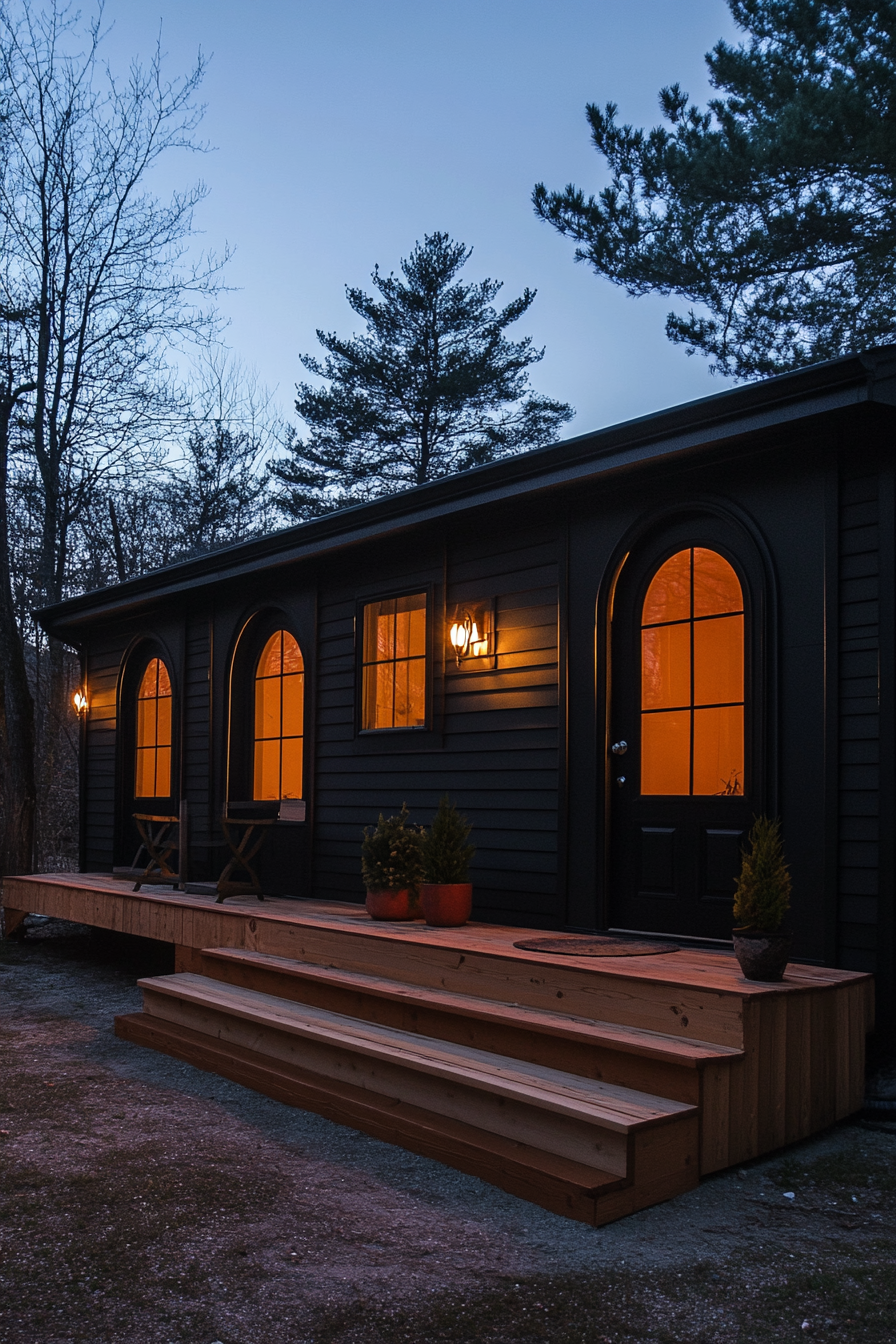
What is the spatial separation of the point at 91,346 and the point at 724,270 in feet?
21.9

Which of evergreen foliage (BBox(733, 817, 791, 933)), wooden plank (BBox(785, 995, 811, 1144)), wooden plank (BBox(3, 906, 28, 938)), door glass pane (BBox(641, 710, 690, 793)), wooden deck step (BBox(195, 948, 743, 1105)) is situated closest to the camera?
wooden deck step (BBox(195, 948, 743, 1105))

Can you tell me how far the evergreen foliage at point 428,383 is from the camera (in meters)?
17.1

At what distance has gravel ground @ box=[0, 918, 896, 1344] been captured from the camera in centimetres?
239

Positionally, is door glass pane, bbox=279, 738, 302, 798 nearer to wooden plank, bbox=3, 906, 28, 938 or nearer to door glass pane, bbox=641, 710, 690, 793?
wooden plank, bbox=3, 906, 28, 938

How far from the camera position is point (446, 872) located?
529 cm

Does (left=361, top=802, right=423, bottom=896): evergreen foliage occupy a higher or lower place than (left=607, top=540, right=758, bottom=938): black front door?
lower

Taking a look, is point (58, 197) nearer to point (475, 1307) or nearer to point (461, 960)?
point (461, 960)

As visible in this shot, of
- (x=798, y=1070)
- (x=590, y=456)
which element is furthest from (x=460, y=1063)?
(x=590, y=456)

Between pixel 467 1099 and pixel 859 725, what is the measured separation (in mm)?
2070

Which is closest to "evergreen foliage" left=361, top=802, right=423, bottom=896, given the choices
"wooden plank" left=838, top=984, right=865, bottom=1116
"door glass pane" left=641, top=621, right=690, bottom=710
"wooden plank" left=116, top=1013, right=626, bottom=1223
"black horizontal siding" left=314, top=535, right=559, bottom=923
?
"black horizontal siding" left=314, top=535, right=559, bottom=923

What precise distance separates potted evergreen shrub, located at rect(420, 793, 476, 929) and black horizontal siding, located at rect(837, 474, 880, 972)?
73.2 inches

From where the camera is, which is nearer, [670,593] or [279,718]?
[670,593]

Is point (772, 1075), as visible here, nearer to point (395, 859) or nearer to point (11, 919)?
point (395, 859)

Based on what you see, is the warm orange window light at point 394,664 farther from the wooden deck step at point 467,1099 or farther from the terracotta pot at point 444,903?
the wooden deck step at point 467,1099
